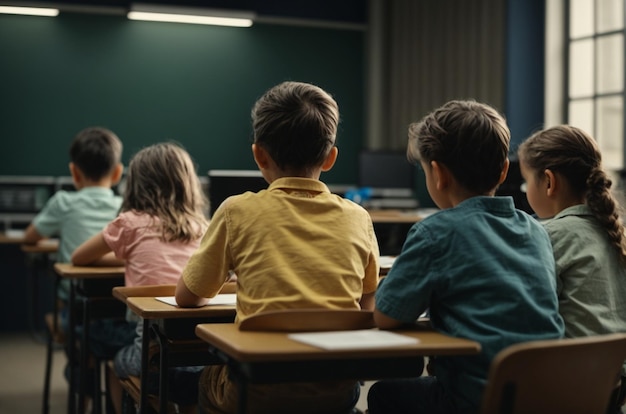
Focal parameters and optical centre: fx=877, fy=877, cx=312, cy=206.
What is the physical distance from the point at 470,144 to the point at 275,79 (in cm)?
559

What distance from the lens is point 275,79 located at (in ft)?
23.9

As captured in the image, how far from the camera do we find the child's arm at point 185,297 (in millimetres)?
2020

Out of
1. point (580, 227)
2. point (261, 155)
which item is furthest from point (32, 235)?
point (580, 227)

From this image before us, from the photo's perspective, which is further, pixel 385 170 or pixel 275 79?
pixel 275 79

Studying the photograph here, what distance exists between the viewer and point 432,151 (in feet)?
6.04

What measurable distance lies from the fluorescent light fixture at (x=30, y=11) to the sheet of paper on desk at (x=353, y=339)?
5.59 m

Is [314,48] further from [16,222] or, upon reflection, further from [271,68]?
[16,222]

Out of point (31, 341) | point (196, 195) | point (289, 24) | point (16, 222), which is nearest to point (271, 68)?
point (289, 24)

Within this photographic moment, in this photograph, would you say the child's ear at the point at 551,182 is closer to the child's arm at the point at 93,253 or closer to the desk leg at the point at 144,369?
the desk leg at the point at 144,369

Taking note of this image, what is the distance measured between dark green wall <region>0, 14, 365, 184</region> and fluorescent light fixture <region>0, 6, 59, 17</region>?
52mm

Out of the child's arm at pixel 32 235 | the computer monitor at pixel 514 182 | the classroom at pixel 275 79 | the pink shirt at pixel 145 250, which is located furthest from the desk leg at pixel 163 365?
the classroom at pixel 275 79

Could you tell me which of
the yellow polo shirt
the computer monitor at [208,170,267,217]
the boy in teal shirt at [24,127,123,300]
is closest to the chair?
the yellow polo shirt

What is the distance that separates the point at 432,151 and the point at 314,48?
18.7 ft

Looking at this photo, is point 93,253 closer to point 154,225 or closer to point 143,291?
point 154,225
